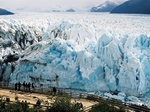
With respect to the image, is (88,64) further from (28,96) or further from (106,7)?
(106,7)

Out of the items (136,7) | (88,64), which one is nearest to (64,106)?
(88,64)

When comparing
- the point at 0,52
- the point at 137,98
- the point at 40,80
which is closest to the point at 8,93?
the point at 40,80

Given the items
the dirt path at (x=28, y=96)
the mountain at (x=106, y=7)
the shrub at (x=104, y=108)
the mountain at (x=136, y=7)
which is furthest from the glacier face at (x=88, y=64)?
the mountain at (x=106, y=7)

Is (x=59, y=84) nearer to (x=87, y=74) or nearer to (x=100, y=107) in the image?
(x=87, y=74)

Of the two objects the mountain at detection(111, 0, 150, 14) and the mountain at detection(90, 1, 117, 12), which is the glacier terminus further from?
the mountain at detection(90, 1, 117, 12)

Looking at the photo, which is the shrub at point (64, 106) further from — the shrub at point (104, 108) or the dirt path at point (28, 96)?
the dirt path at point (28, 96)

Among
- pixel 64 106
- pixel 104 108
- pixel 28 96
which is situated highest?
pixel 64 106

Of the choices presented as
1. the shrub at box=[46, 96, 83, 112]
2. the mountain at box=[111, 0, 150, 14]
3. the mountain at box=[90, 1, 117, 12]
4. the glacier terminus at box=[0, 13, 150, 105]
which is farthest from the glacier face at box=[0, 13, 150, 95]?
the mountain at box=[90, 1, 117, 12]

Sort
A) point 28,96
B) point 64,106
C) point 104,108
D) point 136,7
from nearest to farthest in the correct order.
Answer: point 64,106
point 104,108
point 28,96
point 136,7
